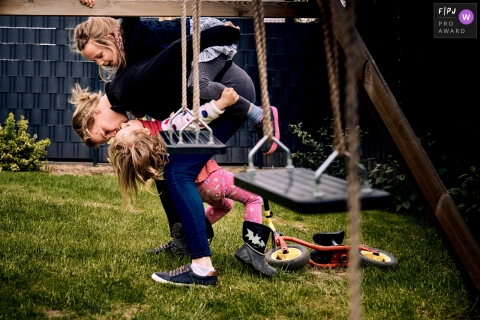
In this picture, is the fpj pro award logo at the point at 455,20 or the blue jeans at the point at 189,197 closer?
the blue jeans at the point at 189,197

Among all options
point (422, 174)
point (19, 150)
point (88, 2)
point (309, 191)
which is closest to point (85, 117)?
point (88, 2)

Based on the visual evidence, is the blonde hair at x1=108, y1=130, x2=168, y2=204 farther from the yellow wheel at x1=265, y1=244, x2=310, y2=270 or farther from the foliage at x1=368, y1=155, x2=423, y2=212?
the foliage at x1=368, y1=155, x2=423, y2=212

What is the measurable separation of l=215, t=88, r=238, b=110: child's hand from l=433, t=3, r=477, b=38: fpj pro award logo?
3015mm

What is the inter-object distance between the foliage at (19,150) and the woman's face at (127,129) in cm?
435

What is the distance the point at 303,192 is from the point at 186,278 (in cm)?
167

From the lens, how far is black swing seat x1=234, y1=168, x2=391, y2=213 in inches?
47.5

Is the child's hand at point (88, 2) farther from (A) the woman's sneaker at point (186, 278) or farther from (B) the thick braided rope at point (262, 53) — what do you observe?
(B) the thick braided rope at point (262, 53)

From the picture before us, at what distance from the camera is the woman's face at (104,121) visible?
313 centimetres

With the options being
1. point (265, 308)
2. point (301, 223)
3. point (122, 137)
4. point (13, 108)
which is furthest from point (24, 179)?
point (265, 308)

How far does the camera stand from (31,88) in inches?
311

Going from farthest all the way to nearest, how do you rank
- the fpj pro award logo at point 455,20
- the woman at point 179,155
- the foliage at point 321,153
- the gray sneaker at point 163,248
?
the foliage at point 321,153, the fpj pro award logo at point 455,20, the gray sneaker at point 163,248, the woman at point 179,155

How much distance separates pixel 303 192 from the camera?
1341 mm

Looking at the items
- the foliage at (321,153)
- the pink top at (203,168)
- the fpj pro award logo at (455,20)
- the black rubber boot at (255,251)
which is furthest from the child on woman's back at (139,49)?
the foliage at (321,153)

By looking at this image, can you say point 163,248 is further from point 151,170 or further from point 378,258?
point 378,258
